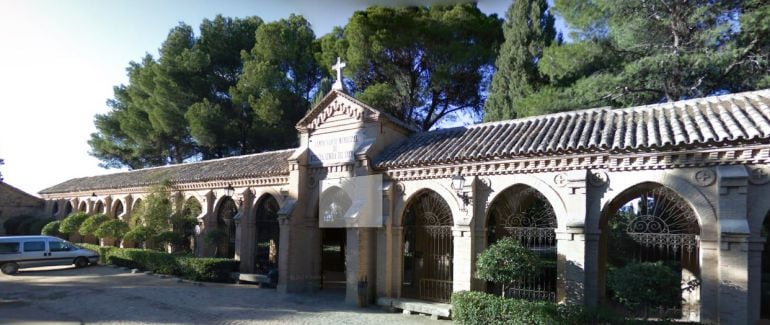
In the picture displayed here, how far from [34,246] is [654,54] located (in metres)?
27.1

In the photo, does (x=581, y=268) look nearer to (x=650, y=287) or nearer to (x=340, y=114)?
(x=650, y=287)

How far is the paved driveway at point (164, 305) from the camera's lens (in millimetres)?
11523

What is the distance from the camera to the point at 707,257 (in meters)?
8.95

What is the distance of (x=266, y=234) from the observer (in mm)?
19281

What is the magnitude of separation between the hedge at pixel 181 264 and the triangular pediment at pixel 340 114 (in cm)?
654

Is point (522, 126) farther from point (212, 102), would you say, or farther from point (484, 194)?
point (212, 102)

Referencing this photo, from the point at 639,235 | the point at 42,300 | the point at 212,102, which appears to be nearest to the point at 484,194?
the point at 639,235

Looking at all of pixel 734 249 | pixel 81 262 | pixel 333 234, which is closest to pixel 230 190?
pixel 333 234

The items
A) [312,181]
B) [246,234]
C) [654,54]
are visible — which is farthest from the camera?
[246,234]

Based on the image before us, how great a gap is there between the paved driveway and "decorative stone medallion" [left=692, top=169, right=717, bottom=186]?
6453 millimetres

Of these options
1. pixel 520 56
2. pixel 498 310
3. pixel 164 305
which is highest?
pixel 520 56

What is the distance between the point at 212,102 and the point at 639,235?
90.9 ft

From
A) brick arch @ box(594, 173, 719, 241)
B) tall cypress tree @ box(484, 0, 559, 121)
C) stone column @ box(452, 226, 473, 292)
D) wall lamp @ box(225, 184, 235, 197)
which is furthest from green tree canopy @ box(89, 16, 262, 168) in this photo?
brick arch @ box(594, 173, 719, 241)

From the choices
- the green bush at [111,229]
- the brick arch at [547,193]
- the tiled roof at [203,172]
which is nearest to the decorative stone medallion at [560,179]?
the brick arch at [547,193]
